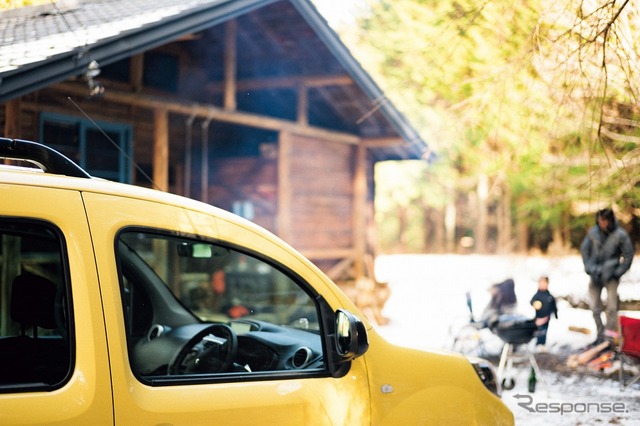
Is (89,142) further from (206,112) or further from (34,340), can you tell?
(34,340)

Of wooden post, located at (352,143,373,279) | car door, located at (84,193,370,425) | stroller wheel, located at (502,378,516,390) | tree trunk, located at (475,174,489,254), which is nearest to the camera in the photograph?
car door, located at (84,193,370,425)

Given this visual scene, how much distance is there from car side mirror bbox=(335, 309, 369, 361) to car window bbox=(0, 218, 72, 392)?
102 centimetres

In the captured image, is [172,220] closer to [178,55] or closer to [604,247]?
[604,247]

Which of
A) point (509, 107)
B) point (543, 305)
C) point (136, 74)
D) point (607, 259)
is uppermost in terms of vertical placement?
point (136, 74)

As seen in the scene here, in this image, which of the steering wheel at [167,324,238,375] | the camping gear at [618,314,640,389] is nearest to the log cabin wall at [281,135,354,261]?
the camping gear at [618,314,640,389]

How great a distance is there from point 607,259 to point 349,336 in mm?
8169

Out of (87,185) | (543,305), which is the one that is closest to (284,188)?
(543,305)

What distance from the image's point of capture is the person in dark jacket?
32.4 ft

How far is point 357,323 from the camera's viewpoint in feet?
9.62

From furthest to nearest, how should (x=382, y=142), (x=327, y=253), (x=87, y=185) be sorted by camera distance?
(x=382, y=142), (x=327, y=253), (x=87, y=185)

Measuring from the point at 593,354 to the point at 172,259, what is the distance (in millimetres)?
6372

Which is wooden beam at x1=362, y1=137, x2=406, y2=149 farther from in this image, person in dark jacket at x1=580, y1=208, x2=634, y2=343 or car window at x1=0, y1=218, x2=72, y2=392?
car window at x1=0, y1=218, x2=72, y2=392

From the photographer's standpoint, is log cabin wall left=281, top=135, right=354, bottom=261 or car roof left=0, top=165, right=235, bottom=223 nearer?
car roof left=0, top=165, right=235, bottom=223

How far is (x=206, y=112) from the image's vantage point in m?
10.7
